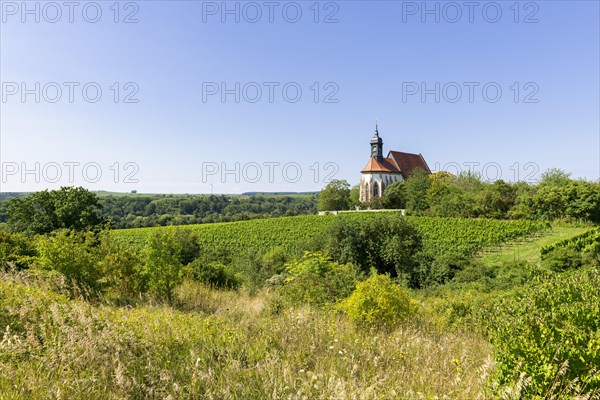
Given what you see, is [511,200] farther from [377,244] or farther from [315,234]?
[377,244]

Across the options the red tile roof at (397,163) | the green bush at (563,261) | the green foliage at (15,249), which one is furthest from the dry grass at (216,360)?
the red tile roof at (397,163)

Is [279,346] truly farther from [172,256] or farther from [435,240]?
[435,240]

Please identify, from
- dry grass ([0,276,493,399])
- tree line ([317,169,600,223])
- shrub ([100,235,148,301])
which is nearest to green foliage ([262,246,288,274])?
shrub ([100,235,148,301])

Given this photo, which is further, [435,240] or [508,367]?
[435,240]

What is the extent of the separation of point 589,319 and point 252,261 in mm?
22350

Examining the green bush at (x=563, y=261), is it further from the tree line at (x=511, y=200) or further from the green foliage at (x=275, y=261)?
the tree line at (x=511, y=200)

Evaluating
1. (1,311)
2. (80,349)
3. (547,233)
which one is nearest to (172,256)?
(1,311)

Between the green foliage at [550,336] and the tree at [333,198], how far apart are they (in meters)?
76.2

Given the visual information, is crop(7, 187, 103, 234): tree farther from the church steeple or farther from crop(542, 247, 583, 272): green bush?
the church steeple

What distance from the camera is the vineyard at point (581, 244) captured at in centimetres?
2443

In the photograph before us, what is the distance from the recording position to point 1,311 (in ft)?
14.0

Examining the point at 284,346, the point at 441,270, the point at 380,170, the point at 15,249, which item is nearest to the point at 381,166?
the point at 380,170

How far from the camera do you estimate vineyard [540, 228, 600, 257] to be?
2443 centimetres

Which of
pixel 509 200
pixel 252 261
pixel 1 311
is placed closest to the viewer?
pixel 1 311
